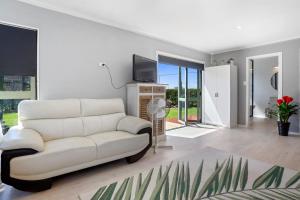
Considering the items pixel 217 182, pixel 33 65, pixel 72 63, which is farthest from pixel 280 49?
pixel 33 65

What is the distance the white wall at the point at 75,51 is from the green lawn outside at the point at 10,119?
18.7 inches

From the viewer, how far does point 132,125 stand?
2920 millimetres

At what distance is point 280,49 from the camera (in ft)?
15.8

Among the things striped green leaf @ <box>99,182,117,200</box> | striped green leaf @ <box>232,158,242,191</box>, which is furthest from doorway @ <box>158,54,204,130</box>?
striped green leaf @ <box>99,182,117,200</box>

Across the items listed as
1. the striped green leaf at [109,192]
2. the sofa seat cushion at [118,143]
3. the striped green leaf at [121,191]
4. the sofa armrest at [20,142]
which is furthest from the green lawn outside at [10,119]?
the striped green leaf at [121,191]

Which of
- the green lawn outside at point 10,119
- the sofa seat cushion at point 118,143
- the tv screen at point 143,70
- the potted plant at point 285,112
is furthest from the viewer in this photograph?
the potted plant at point 285,112

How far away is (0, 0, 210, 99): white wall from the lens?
9.29ft

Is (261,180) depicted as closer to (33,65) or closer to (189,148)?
(189,148)

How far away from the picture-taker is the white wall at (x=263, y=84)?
7598mm

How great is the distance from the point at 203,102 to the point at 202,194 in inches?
190

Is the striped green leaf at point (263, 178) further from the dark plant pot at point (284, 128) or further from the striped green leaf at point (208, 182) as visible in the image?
the dark plant pot at point (284, 128)

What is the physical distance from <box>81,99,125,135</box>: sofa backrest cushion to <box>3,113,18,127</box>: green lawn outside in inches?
38.8

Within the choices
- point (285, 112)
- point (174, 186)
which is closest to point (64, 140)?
point (174, 186)

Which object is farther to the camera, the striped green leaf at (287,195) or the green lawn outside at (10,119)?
the green lawn outside at (10,119)
